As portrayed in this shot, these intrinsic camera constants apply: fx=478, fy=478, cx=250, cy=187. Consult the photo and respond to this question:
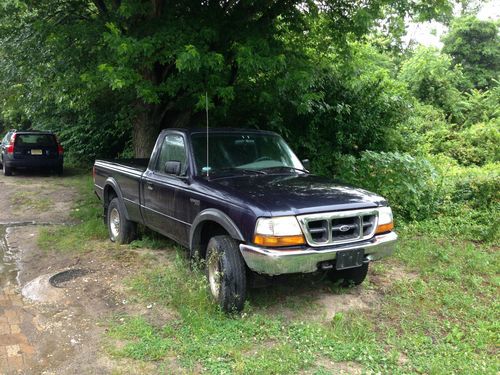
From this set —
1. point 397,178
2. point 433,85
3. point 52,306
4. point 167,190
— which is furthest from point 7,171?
point 433,85

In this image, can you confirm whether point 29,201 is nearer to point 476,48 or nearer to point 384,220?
point 384,220

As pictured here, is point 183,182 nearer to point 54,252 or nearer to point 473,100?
point 54,252

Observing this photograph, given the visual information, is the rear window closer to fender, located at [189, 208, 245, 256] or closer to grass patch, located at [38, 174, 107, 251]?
grass patch, located at [38, 174, 107, 251]

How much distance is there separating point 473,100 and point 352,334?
2103cm

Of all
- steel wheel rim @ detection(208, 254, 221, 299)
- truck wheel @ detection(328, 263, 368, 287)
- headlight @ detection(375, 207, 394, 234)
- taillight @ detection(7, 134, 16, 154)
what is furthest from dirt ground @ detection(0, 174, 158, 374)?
taillight @ detection(7, 134, 16, 154)

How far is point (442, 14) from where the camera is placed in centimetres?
783

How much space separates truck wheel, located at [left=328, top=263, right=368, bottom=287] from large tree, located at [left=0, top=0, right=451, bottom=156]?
3.13m

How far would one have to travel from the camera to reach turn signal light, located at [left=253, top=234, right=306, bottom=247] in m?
4.13

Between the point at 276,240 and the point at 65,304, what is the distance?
2.44m

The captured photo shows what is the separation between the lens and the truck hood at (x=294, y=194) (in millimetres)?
4266

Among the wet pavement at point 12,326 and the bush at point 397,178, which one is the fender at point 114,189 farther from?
the bush at point 397,178

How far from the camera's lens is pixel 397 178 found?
8070mm

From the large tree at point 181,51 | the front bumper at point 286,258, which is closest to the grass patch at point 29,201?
the large tree at point 181,51

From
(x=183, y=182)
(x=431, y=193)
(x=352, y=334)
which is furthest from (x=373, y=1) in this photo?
(x=352, y=334)
